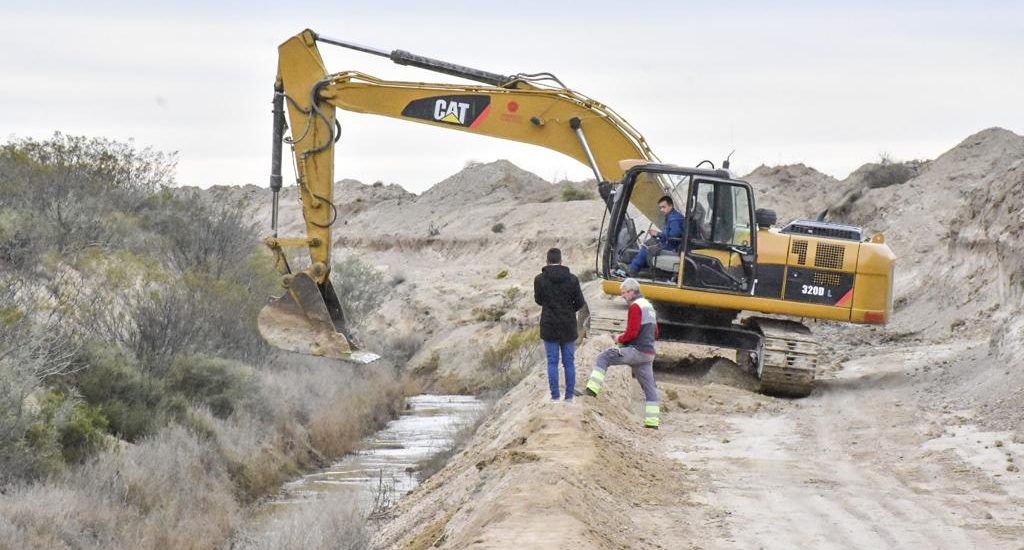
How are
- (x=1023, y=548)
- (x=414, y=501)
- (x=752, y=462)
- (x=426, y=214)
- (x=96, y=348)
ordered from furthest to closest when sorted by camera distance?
(x=426, y=214), (x=96, y=348), (x=414, y=501), (x=752, y=462), (x=1023, y=548)

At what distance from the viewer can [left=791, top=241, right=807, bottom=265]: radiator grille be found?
20.1 m

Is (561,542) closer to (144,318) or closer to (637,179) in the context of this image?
(637,179)

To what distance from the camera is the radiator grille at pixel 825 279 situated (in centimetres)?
2022

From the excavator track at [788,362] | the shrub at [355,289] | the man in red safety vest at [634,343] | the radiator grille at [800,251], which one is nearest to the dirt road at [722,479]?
the man in red safety vest at [634,343]

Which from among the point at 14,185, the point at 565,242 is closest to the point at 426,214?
the point at 565,242

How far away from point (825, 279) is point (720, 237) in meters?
1.81

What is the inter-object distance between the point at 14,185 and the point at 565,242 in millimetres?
28927

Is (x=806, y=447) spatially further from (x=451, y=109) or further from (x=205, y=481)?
(x=205, y=481)

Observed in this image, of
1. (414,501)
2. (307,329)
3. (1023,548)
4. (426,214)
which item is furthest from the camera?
(426,214)

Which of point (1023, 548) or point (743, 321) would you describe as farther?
point (743, 321)

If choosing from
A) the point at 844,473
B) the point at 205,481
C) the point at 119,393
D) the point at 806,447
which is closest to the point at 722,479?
the point at 844,473

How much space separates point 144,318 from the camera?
23.2 meters

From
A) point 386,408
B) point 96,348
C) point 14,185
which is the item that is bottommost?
point 386,408

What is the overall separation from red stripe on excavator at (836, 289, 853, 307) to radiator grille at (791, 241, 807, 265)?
0.75 m
